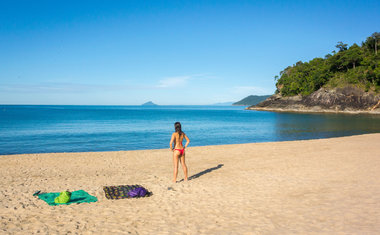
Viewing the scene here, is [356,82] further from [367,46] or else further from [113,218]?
[113,218]

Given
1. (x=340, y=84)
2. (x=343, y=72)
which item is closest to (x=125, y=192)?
(x=340, y=84)

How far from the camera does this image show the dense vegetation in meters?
82.4

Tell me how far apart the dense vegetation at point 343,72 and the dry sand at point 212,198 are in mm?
82265

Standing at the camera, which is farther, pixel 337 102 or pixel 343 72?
pixel 343 72

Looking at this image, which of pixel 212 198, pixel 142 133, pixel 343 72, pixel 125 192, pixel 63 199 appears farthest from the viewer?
pixel 343 72

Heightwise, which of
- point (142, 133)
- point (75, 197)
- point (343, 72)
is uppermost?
point (343, 72)

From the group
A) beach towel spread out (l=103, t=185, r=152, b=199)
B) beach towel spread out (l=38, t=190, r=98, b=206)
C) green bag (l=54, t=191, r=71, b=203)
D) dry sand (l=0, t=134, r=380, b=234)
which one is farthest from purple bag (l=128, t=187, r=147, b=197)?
green bag (l=54, t=191, r=71, b=203)

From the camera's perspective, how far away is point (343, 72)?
9694 centimetres

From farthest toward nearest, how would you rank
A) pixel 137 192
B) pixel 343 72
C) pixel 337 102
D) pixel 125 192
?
1. pixel 343 72
2. pixel 337 102
3. pixel 125 192
4. pixel 137 192

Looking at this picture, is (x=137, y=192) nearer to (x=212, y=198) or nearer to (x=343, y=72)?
(x=212, y=198)

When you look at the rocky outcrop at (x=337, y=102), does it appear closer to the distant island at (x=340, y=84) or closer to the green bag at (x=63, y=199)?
the distant island at (x=340, y=84)

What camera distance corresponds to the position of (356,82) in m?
84.6

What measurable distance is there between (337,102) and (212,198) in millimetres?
92321

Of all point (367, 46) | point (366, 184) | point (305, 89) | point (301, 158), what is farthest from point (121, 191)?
A: point (367, 46)
